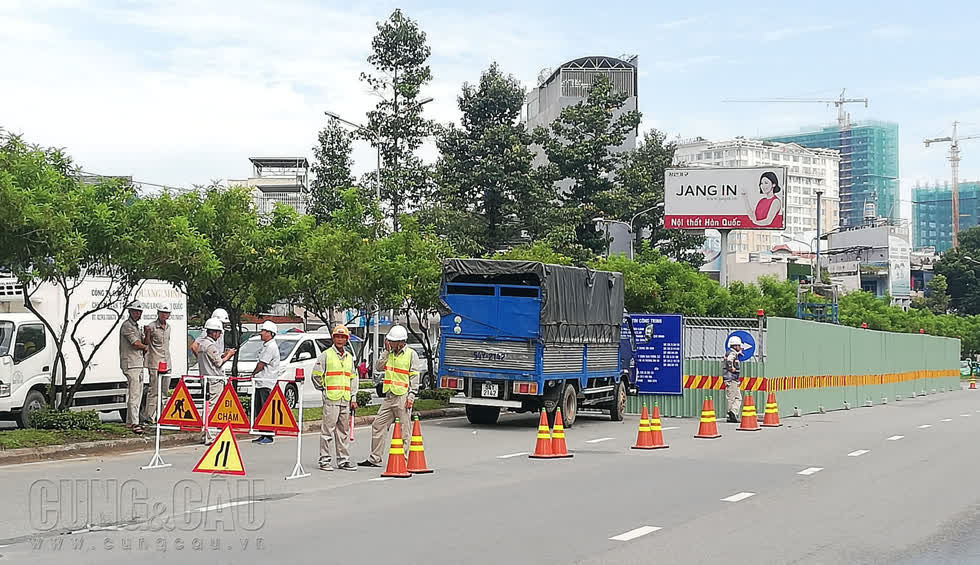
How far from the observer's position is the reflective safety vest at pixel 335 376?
14.9 m

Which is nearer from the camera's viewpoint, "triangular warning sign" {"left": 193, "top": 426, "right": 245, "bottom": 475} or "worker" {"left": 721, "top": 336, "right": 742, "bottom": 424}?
"triangular warning sign" {"left": 193, "top": 426, "right": 245, "bottom": 475}

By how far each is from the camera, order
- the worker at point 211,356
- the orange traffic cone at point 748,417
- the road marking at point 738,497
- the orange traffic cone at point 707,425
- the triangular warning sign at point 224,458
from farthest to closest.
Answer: the orange traffic cone at point 748,417 < the orange traffic cone at point 707,425 < the worker at point 211,356 < the triangular warning sign at point 224,458 < the road marking at point 738,497

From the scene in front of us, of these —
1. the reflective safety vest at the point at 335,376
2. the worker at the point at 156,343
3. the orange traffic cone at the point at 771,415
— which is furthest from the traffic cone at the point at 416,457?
the orange traffic cone at the point at 771,415

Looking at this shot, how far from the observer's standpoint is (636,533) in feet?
33.7

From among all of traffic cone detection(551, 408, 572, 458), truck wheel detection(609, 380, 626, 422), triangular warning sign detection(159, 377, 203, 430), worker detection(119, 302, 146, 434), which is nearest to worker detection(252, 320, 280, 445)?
worker detection(119, 302, 146, 434)

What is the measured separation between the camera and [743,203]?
51469mm

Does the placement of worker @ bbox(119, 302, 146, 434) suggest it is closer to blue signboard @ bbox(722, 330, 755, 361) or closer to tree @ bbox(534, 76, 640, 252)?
blue signboard @ bbox(722, 330, 755, 361)

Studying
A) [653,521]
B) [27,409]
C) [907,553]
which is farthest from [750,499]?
[27,409]

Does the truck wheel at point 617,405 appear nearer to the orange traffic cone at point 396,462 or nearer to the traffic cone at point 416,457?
the traffic cone at point 416,457

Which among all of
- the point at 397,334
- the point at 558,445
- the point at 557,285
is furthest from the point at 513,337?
the point at 397,334

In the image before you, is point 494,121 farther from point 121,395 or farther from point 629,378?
point 121,395

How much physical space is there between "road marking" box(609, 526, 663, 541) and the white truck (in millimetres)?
12336

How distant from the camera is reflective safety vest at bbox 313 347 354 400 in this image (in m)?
14.9

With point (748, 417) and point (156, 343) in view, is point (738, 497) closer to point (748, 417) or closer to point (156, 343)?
point (156, 343)
